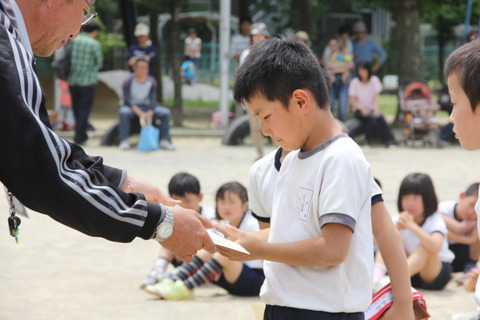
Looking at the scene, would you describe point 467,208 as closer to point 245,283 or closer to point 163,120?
point 245,283

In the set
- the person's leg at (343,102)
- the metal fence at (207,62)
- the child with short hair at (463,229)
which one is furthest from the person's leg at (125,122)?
the metal fence at (207,62)

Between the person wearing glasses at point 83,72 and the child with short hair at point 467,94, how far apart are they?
12.0m

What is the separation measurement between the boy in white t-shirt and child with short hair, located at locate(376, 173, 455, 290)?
2.81 meters

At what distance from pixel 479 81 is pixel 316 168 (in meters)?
0.61

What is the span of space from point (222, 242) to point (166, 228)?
9.4 inches

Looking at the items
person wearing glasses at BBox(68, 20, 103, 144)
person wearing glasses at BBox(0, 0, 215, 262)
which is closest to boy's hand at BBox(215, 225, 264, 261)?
person wearing glasses at BBox(0, 0, 215, 262)

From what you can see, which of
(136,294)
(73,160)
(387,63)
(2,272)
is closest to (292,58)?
(73,160)

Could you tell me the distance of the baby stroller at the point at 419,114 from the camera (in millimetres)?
15008

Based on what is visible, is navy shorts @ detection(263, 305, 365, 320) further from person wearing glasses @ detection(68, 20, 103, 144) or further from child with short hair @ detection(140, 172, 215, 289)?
person wearing glasses @ detection(68, 20, 103, 144)

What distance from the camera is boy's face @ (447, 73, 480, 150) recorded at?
2.72 metres

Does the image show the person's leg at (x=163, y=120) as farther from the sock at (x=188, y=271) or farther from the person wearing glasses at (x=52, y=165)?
the person wearing glasses at (x=52, y=165)

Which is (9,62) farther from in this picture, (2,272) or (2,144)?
(2,272)

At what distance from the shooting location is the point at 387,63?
38.0 meters

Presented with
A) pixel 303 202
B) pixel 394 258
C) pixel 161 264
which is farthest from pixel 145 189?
pixel 161 264
